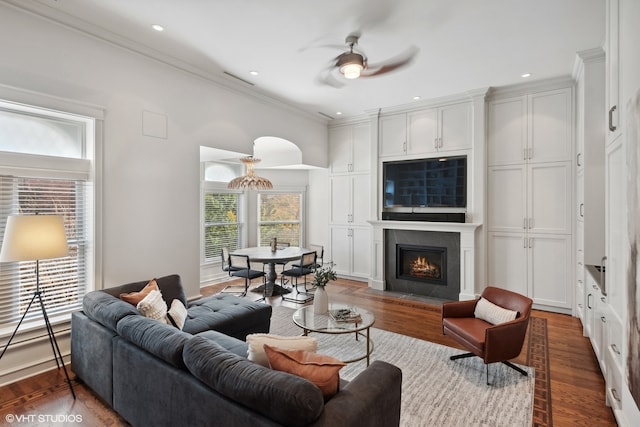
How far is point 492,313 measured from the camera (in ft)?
10.0

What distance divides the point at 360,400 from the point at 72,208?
3212mm

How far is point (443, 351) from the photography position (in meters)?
3.33

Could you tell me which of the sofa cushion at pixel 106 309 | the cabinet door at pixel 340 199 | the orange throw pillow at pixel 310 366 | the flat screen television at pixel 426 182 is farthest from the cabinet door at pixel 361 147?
the orange throw pillow at pixel 310 366

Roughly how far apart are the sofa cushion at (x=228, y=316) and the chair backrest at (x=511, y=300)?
2.30 m

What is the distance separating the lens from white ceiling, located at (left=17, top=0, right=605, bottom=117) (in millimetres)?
2803

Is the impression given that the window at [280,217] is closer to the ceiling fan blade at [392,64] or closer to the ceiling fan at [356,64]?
the ceiling fan at [356,64]

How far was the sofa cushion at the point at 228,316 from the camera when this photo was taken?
2938 millimetres

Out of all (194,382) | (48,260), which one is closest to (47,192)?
(48,260)

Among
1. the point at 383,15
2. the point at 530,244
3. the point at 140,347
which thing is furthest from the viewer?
the point at 530,244

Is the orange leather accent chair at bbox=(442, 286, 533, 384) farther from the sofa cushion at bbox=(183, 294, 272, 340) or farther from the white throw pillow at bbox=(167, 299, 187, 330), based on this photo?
the white throw pillow at bbox=(167, 299, 187, 330)

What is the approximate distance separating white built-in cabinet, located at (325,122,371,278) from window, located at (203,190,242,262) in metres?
2.00

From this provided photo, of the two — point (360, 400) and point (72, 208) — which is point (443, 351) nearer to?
point (360, 400)

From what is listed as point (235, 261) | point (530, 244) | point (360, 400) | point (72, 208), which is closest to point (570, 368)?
point (530, 244)

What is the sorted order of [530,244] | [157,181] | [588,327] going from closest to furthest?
[588,327] < [157,181] < [530,244]
